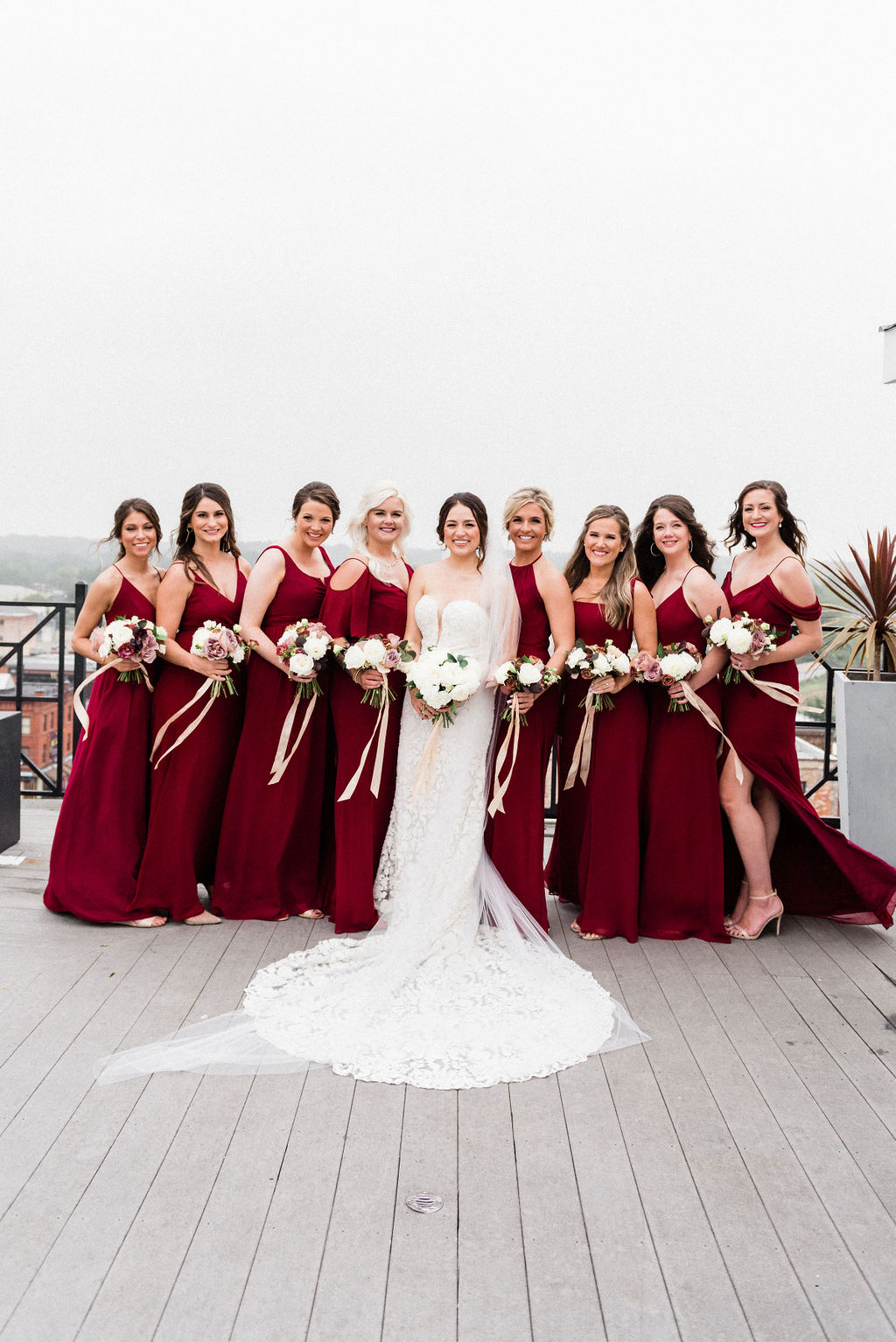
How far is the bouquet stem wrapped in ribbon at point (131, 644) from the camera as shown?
14.0 feet

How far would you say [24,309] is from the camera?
24375 mm

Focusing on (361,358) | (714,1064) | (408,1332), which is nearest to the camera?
(408,1332)

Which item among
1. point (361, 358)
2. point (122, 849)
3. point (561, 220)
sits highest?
point (561, 220)

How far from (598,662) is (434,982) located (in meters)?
1.48

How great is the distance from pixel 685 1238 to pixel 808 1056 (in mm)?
1151

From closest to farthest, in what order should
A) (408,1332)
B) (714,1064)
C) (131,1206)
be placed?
(408,1332) → (131,1206) → (714,1064)

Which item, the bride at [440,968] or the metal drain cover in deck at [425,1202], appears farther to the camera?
the bride at [440,968]

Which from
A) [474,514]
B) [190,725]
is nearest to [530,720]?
[474,514]

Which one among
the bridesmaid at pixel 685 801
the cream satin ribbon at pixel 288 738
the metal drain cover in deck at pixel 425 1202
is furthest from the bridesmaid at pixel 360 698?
the metal drain cover in deck at pixel 425 1202

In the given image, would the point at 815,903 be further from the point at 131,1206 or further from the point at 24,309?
the point at 24,309

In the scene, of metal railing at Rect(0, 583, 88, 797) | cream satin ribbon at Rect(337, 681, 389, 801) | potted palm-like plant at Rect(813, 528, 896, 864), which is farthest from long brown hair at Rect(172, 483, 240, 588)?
potted palm-like plant at Rect(813, 528, 896, 864)

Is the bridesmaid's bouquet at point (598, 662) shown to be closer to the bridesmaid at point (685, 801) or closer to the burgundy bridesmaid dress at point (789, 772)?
the bridesmaid at point (685, 801)

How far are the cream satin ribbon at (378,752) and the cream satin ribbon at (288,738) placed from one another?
295 mm

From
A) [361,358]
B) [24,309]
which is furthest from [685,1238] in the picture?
[24,309]
